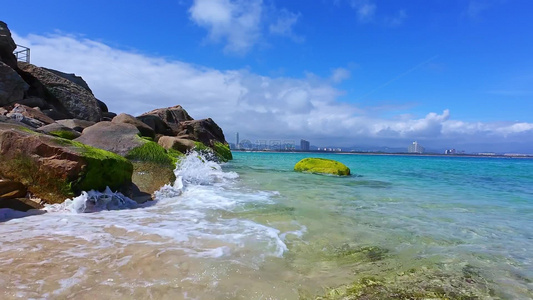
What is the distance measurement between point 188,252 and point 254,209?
3097mm

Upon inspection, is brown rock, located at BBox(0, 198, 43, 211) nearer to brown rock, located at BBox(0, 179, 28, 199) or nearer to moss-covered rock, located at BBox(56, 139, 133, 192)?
brown rock, located at BBox(0, 179, 28, 199)

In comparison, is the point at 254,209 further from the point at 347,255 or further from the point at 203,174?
the point at 203,174

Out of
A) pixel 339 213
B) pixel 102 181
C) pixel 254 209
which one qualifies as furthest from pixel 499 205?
pixel 102 181

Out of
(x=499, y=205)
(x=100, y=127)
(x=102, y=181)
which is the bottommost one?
(x=499, y=205)

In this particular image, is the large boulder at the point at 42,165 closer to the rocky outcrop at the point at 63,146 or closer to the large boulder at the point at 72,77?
the rocky outcrop at the point at 63,146

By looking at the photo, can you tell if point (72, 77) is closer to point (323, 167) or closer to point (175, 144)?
point (175, 144)

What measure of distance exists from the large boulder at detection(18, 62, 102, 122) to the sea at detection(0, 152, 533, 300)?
12278 mm

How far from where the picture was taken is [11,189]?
558 centimetres

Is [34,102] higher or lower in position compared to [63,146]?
higher

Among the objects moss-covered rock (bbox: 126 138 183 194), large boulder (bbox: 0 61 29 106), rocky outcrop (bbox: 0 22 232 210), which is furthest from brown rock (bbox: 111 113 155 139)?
moss-covered rock (bbox: 126 138 183 194)

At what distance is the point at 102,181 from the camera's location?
6527 millimetres

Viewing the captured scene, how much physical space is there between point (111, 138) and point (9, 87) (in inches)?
334

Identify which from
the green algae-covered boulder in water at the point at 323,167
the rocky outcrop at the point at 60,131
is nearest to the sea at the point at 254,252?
the rocky outcrop at the point at 60,131

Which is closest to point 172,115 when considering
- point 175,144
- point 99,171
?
point 175,144
